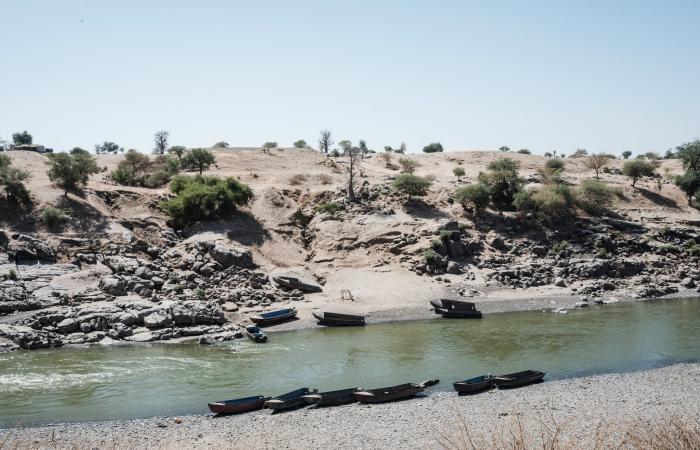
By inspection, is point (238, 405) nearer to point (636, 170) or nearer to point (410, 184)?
point (410, 184)

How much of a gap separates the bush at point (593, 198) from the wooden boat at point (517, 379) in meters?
30.5

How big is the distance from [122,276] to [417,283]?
1834cm

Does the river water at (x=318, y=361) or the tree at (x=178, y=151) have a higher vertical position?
the tree at (x=178, y=151)

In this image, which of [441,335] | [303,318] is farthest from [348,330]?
[441,335]

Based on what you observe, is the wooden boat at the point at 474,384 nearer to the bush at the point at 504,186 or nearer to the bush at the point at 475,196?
the bush at the point at 475,196

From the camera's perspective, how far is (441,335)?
2802 centimetres

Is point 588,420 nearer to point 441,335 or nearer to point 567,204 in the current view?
point 441,335

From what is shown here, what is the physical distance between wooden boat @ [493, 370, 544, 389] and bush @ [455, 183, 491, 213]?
1024 inches

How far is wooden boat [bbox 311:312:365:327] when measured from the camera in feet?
98.8

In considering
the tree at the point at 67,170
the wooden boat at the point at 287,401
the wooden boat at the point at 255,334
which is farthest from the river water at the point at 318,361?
the tree at the point at 67,170

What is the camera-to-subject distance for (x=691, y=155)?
179 ft

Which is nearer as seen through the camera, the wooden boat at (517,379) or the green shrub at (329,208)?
the wooden boat at (517,379)

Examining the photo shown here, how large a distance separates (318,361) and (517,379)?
8417 mm

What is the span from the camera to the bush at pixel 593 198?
47594mm
